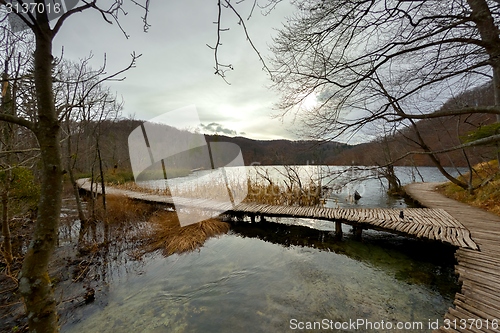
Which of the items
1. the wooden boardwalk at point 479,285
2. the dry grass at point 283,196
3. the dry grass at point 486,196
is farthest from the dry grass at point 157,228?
the dry grass at point 486,196

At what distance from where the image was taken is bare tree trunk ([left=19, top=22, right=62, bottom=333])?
96cm

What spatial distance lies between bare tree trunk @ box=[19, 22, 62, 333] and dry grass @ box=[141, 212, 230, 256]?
5221 millimetres

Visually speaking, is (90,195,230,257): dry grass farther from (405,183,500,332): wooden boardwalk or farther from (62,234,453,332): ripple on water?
(405,183,500,332): wooden boardwalk

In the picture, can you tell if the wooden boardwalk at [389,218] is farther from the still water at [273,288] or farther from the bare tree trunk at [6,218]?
the bare tree trunk at [6,218]

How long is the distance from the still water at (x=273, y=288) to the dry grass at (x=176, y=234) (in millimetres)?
395

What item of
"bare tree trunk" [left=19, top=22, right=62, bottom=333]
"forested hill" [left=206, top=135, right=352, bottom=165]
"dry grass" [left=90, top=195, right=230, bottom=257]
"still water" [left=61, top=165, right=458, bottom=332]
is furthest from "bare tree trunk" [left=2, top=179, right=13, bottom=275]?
"forested hill" [left=206, top=135, right=352, bottom=165]

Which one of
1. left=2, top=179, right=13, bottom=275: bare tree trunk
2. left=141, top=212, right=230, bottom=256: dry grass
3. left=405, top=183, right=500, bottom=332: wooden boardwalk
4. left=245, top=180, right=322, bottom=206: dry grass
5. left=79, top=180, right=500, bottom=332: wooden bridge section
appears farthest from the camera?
left=245, top=180, right=322, bottom=206: dry grass

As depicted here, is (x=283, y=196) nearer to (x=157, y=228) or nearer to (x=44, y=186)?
(x=157, y=228)

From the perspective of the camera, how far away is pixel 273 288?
162 inches

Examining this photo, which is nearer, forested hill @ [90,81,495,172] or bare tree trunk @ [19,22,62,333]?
bare tree trunk @ [19,22,62,333]

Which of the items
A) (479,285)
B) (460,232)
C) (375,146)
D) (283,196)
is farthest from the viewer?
(375,146)

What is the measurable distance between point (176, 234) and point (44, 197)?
20.8 ft

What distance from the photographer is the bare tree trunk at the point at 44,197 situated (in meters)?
0.96

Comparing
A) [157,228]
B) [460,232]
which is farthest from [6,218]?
[460,232]
